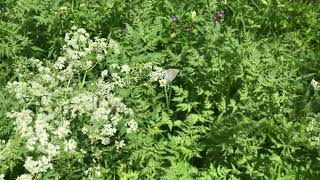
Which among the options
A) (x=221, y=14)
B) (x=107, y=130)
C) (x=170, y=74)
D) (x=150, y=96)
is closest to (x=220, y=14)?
(x=221, y=14)

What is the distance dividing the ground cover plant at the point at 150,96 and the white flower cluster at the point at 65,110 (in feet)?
0.04

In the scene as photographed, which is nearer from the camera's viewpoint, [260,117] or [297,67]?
[260,117]

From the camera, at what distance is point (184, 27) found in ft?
17.6

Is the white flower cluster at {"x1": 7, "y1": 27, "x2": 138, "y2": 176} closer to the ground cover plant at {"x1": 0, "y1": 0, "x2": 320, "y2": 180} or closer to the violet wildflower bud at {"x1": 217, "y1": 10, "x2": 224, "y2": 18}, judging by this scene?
the ground cover plant at {"x1": 0, "y1": 0, "x2": 320, "y2": 180}

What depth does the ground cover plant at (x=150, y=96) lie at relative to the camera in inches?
154

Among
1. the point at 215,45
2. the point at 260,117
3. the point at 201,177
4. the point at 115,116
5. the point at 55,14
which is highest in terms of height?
the point at 55,14

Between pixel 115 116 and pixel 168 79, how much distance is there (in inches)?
38.0

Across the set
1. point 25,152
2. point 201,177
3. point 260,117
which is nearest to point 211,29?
point 260,117

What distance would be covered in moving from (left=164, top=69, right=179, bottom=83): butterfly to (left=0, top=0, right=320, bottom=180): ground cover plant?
0.09 ft

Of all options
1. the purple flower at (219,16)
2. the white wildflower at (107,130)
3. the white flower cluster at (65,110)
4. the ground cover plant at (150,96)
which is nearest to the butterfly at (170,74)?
the ground cover plant at (150,96)

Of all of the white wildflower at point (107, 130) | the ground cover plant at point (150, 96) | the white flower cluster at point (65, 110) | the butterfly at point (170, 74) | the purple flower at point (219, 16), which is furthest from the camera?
the purple flower at point (219, 16)

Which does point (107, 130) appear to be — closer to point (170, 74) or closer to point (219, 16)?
point (170, 74)

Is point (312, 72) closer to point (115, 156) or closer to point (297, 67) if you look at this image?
point (297, 67)

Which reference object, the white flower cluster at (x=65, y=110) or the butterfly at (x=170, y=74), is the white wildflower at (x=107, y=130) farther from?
the butterfly at (x=170, y=74)
